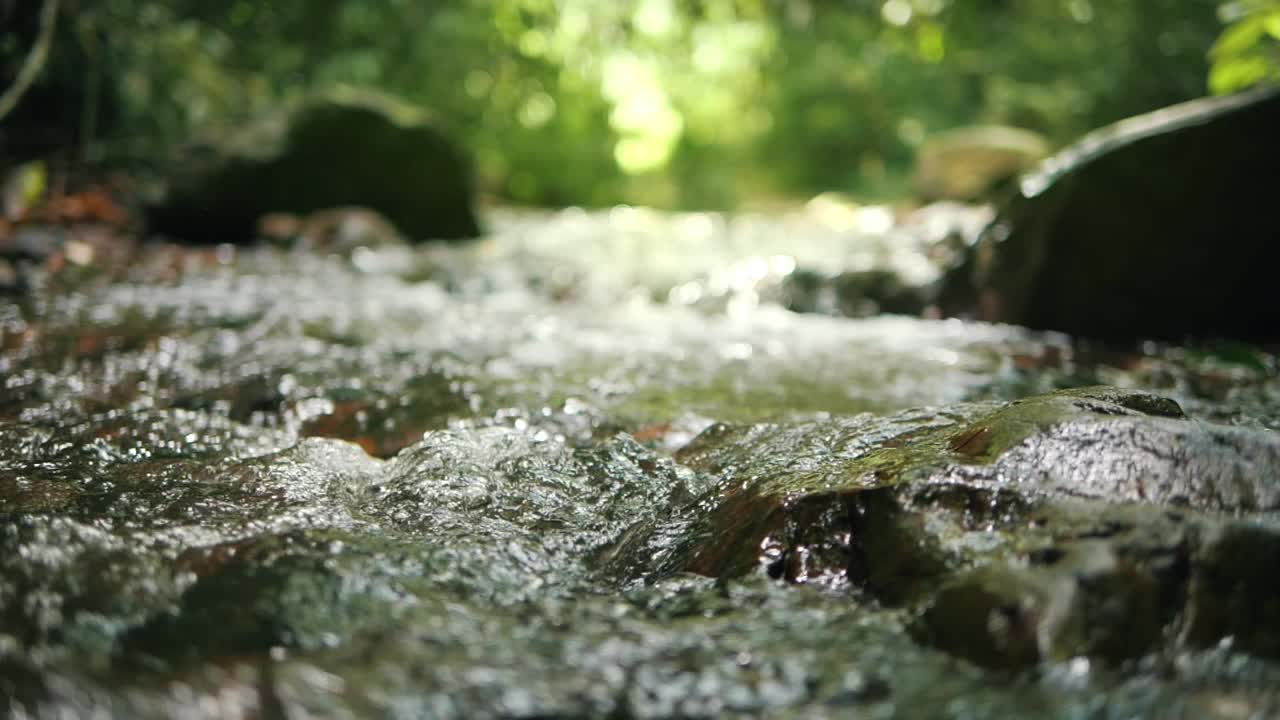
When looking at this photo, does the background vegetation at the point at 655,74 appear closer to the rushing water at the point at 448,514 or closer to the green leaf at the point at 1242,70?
the green leaf at the point at 1242,70

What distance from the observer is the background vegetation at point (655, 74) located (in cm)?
630

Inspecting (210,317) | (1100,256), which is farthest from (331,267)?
(1100,256)

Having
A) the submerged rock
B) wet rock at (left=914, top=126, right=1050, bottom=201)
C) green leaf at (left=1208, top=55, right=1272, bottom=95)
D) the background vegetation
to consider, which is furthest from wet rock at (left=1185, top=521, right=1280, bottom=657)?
wet rock at (left=914, top=126, right=1050, bottom=201)

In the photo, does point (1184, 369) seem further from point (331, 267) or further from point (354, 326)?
point (331, 267)

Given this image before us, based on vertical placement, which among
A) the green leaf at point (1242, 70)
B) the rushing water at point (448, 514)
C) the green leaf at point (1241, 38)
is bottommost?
the rushing water at point (448, 514)

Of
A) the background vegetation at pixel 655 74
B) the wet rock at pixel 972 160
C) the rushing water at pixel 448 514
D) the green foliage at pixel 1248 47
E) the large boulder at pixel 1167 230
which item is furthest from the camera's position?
the wet rock at pixel 972 160

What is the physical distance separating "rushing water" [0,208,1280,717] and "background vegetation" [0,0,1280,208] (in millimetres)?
2239

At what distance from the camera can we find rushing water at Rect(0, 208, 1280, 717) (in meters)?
1.17

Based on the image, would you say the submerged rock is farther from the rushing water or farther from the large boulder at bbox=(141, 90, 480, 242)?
the large boulder at bbox=(141, 90, 480, 242)

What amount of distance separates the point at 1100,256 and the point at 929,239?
248cm

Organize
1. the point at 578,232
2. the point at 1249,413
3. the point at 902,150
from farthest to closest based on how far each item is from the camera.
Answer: the point at 902,150
the point at 578,232
the point at 1249,413

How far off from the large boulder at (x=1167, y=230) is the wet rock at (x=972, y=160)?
5.97 meters

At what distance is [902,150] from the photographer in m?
15.3

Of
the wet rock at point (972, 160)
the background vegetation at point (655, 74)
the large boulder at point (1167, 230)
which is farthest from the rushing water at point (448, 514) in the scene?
the wet rock at point (972, 160)
